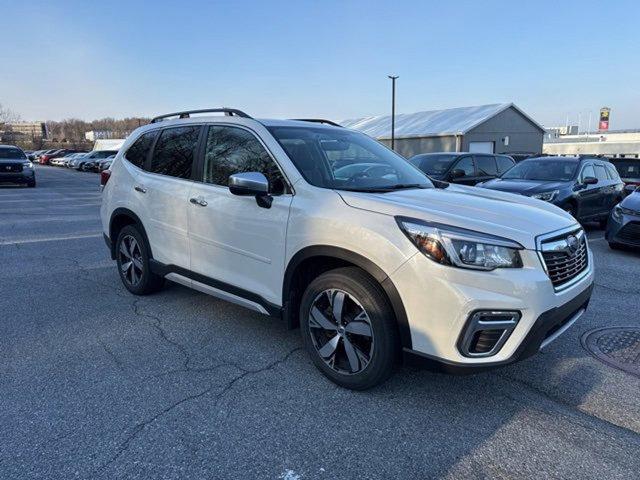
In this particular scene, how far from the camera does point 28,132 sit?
102 m

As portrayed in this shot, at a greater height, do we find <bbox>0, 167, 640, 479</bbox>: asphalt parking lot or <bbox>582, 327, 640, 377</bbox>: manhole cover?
<bbox>0, 167, 640, 479</bbox>: asphalt parking lot

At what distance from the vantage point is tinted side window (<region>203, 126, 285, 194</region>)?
144 inches

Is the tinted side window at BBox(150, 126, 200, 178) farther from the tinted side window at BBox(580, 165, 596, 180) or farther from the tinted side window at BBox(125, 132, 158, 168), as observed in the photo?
the tinted side window at BBox(580, 165, 596, 180)

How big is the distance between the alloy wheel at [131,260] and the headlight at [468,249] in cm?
335

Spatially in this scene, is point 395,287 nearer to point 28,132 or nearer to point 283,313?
point 283,313

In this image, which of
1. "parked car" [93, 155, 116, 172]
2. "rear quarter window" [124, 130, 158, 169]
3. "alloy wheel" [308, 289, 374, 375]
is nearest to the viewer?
"alloy wheel" [308, 289, 374, 375]

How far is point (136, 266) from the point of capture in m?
5.16

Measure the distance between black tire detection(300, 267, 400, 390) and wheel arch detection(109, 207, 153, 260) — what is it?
224 centimetres

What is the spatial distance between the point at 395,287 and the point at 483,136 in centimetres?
3517

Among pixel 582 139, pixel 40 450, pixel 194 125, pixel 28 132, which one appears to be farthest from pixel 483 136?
pixel 28 132

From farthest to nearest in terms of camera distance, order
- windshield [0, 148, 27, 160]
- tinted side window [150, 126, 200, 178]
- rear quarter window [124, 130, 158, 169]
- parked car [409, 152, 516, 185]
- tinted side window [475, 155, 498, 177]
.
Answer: windshield [0, 148, 27, 160] → tinted side window [475, 155, 498, 177] → parked car [409, 152, 516, 185] → rear quarter window [124, 130, 158, 169] → tinted side window [150, 126, 200, 178]

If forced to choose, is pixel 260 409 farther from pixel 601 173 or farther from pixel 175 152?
pixel 601 173

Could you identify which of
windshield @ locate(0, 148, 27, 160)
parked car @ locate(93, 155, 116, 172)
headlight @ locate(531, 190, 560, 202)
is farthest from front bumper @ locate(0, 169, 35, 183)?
headlight @ locate(531, 190, 560, 202)

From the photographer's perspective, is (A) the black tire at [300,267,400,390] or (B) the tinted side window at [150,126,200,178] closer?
(A) the black tire at [300,267,400,390]
